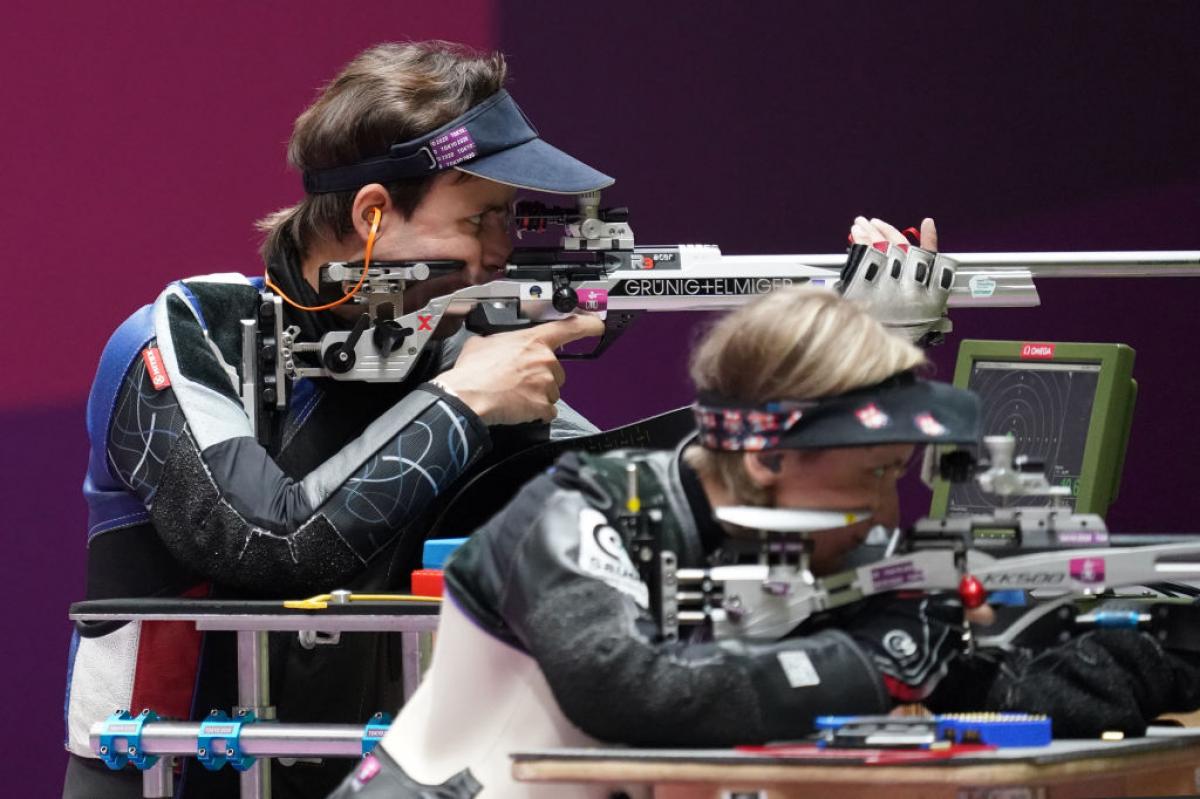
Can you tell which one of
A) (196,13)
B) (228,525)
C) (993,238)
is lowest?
(228,525)

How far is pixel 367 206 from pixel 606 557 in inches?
46.8

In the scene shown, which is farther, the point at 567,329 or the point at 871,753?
the point at 567,329

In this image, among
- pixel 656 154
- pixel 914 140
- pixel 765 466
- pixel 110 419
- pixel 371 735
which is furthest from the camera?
pixel 656 154

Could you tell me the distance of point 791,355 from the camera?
1.77 metres

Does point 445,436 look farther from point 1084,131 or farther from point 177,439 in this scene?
point 1084,131

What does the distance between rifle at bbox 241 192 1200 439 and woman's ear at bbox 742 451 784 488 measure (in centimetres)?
93

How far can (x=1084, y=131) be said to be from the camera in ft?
11.4

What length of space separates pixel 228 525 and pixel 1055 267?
130 centimetres

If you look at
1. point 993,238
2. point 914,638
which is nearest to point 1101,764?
point 914,638

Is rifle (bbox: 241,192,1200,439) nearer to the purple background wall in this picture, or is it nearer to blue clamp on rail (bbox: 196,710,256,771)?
blue clamp on rail (bbox: 196,710,256,771)

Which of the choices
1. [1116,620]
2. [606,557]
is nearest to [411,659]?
[606,557]

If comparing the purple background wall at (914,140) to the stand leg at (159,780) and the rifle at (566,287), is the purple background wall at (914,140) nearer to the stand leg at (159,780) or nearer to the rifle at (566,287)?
the rifle at (566,287)

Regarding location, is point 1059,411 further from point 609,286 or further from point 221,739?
point 221,739

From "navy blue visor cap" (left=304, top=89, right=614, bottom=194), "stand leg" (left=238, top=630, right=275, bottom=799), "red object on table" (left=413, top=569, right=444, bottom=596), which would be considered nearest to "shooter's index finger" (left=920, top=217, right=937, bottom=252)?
"navy blue visor cap" (left=304, top=89, right=614, bottom=194)
